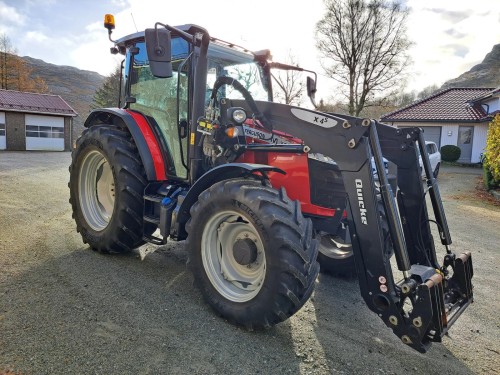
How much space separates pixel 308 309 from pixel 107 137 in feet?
9.45

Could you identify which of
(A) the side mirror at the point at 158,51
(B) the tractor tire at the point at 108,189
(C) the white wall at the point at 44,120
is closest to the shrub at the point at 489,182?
(B) the tractor tire at the point at 108,189

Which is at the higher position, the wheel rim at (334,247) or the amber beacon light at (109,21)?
the amber beacon light at (109,21)

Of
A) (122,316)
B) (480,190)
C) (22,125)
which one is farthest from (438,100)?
(22,125)

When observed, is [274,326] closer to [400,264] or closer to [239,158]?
[400,264]

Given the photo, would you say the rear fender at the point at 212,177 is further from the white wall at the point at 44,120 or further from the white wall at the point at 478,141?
the white wall at the point at 44,120

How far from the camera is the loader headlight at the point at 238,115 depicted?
11.0 ft

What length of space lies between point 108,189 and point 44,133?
27.4 meters

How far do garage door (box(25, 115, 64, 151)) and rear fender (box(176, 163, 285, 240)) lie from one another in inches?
1130

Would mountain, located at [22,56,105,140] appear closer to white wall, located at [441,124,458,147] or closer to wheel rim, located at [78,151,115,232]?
white wall, located at [441,124,458,147]

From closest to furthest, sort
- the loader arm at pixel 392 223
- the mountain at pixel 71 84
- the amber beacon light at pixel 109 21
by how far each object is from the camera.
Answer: the loader arm at pixel 392 223
the amber beacon light at pixel 109 21
the mountain at pixel 71 84

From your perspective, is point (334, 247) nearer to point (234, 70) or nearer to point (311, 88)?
point (311, 88)

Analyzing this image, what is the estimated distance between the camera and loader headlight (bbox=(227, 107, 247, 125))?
11.0ft

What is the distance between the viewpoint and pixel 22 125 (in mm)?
26750

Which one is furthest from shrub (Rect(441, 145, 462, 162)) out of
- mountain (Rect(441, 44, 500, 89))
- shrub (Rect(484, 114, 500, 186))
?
mountain (Rect(441, 44, 500, 89))
